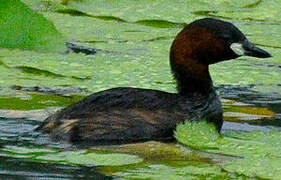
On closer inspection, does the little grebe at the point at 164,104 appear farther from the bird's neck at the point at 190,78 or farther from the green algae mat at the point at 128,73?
the green algae mat at the point at 128,73

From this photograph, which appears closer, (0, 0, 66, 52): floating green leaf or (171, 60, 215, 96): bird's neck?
(0, 0, 66, 52): floating green leaf

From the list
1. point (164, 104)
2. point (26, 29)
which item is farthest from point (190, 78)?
point (26, 29)

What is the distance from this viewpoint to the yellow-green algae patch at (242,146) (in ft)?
21.0

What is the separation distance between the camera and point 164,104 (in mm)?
8031

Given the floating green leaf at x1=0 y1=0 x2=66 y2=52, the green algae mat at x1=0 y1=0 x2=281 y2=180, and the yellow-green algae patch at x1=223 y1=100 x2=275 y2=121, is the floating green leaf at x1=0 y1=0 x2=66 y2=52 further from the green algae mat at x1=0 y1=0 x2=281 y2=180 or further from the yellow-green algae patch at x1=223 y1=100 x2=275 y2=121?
the yellow-green algae patch at x1=223 y1=100 x2=275 y2=121

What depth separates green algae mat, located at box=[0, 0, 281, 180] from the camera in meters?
6.39

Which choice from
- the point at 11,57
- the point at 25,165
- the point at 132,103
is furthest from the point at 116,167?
the point at 11,57

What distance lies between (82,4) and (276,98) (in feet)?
14.1

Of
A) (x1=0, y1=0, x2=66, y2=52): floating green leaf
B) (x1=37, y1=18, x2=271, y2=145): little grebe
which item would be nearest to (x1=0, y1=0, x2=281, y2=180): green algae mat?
(x1=0, y1=0, x2=66, y2=52): floating green leaf

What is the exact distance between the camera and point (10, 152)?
7141 millimetres

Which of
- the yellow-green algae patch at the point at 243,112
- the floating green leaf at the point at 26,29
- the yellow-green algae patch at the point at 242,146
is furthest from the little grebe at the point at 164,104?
the floating green leaf at the point at 26,29

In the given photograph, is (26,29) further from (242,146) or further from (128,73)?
(128,73)

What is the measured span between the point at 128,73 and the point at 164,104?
183 cm

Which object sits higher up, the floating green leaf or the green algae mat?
the floating green leaf
